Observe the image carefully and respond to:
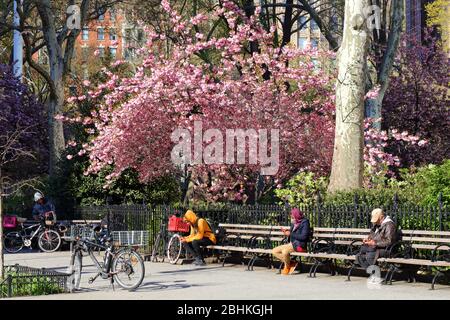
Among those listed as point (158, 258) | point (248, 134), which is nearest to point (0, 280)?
point (158, 258)

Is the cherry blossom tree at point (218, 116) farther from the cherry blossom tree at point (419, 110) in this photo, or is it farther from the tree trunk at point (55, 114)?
the tree trunk at point (55, 114)

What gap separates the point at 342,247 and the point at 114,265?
5.14m

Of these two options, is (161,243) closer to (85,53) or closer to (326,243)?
(326,243)

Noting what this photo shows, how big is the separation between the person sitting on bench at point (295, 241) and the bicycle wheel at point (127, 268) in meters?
3.84

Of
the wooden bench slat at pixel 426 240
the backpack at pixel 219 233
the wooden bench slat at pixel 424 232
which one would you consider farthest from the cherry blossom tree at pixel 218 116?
the wooden bench slat at pixel 426 240

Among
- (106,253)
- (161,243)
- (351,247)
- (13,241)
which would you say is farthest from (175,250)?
(13,241)

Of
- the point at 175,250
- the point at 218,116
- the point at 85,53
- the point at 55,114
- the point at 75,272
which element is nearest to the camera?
the point at 75,272

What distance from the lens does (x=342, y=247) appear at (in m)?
18.5

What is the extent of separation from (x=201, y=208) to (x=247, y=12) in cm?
1283

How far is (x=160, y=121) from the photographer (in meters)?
25.3

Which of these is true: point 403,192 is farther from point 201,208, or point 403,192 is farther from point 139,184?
point 139,184

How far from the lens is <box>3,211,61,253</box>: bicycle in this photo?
26.5 metres

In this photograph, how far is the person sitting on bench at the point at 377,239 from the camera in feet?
53.0

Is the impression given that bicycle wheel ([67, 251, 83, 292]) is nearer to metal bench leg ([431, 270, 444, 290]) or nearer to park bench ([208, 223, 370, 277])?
park bench ([208, 223, 370, 277])
